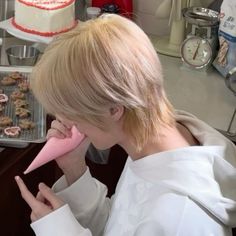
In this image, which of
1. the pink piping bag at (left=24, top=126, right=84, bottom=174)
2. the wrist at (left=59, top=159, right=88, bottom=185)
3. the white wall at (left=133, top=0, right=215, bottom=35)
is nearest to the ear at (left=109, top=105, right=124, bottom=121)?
the pink piping bag at (left=24, top=126, right=84, bottom=174)

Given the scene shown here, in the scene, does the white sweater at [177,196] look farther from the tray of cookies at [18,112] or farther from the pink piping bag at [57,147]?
the tray of cookies at [18,112]

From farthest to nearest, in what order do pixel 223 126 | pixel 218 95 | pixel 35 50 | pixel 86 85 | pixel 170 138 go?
1. pixel 35 50
2. pixel 218 95
3. pixel 223 126
4. pixel 170 138
5. pixel 86 85

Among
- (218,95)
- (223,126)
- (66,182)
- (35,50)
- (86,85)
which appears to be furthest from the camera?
(35,50)

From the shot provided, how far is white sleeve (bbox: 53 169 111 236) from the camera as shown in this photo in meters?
1.04

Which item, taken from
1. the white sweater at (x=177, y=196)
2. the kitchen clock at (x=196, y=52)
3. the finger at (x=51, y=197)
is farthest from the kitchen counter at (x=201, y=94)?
the finger at (x=51, y=197)

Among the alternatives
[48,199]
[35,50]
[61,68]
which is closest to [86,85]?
[61,68]

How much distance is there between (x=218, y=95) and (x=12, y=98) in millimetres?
546

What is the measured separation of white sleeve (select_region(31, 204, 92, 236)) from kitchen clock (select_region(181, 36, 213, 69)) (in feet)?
2.40

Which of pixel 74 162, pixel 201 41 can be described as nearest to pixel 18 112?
pixel 74 162

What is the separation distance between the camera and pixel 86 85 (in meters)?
0.77

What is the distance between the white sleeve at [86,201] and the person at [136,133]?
4.5 inches

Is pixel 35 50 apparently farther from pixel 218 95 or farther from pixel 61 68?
pixel 61 68

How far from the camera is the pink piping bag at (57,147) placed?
95cm

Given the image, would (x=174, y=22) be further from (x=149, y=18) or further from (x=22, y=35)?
(x=22, y=35)
